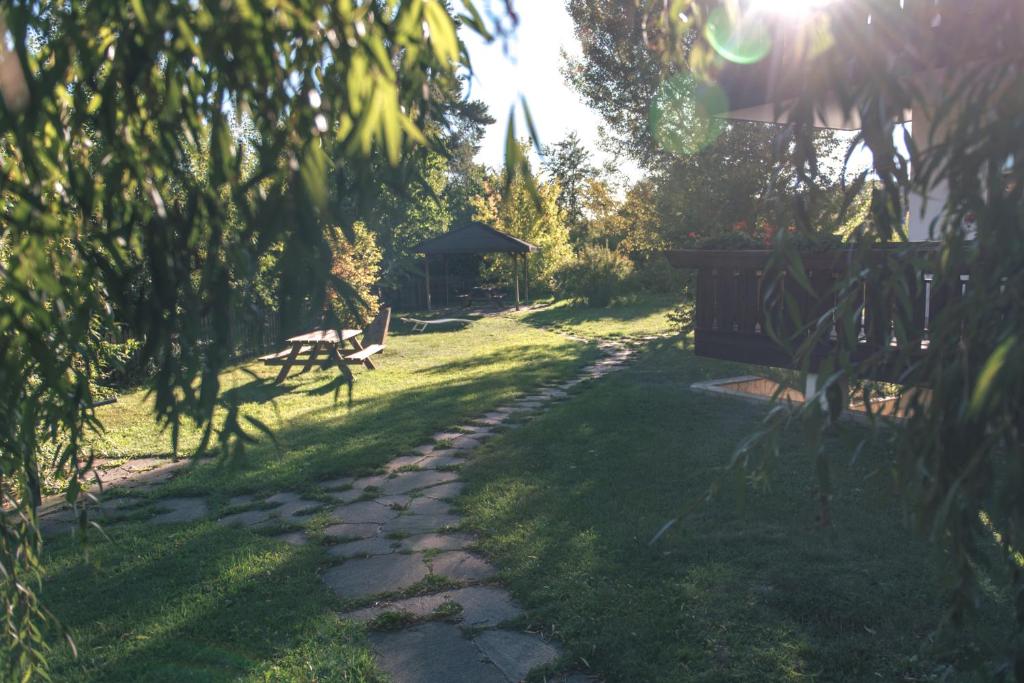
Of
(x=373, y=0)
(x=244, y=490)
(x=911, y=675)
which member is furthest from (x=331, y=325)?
(x=244, y=490)

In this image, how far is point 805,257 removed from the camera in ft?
23.5

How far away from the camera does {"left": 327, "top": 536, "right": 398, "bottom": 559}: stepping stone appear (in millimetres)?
5176

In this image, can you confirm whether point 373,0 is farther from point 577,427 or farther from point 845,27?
point 577,427

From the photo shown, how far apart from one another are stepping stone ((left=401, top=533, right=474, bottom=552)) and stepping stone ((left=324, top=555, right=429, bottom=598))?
17 cm

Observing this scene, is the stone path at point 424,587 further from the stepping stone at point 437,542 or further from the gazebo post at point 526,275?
the gazebo post at point 526,275

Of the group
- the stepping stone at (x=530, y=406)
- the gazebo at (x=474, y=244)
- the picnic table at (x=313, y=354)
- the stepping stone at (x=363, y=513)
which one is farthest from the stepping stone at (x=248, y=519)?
the gazebo at (x=474, y=244)

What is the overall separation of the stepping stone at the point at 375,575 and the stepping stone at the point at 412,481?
1.53 meters

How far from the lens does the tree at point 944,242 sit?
172 cm

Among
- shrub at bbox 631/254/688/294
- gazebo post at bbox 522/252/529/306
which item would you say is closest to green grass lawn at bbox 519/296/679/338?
shrub at bbox 631/254/688/294

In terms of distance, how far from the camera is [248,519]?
604 cm

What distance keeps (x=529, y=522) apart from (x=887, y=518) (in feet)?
7.78

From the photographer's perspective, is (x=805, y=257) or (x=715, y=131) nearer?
(x=805, y=257)

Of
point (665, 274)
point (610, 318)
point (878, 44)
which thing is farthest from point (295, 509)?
point (610, 318)

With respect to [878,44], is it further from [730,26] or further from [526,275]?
[526,275]
